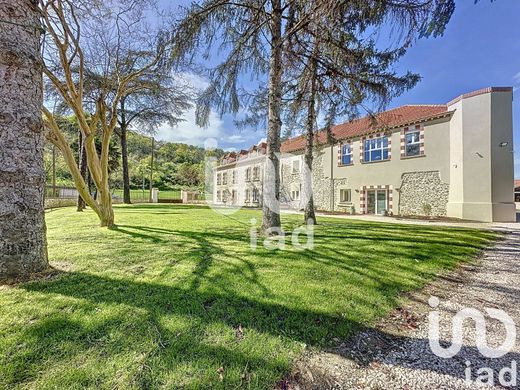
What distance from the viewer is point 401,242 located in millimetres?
6066

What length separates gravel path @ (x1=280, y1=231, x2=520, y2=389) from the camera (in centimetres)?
173

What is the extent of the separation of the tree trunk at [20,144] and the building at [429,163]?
8468 millimetres

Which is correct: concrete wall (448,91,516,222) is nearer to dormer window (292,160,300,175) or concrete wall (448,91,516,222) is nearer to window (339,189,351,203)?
window (339,189,351,203)

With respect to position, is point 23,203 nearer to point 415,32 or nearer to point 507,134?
point 415,32

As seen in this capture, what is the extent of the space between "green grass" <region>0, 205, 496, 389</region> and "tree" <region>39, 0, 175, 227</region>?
107 inches

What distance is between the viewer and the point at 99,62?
7590 mm

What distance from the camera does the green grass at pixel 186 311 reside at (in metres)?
1.65

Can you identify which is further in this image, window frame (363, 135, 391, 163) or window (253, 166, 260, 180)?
window (253, 166, 260, 180)

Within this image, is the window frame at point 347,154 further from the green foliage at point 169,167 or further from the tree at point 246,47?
the green foliage at point 169,167

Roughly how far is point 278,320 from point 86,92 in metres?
9.90

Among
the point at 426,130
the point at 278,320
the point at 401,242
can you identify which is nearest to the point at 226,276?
the point at 278,320

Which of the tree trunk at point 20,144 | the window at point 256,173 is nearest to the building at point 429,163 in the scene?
the window at point 256,173

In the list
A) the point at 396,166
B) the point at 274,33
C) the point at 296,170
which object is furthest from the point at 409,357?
the point at 296,170

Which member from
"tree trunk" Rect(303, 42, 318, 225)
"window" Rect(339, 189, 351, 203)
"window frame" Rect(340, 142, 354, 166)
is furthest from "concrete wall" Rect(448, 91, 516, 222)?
"tree trunk" Rect(303, 42, 318, 225)
